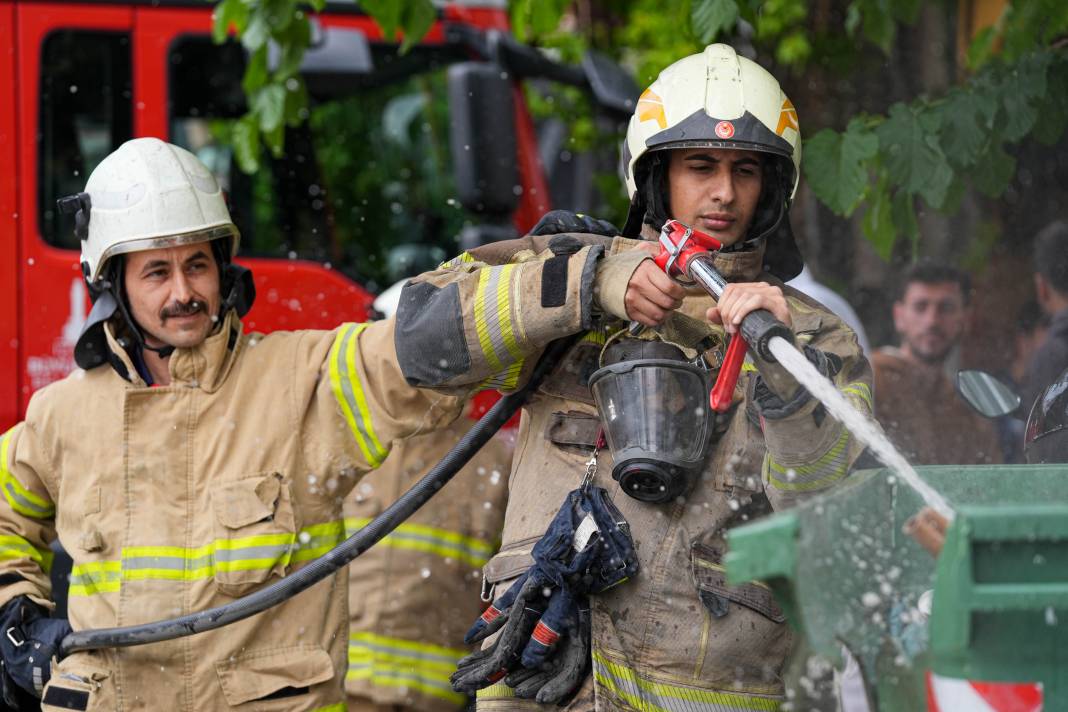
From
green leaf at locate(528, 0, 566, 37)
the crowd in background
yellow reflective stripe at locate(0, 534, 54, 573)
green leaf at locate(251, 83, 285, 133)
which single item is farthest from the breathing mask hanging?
the crowd in background

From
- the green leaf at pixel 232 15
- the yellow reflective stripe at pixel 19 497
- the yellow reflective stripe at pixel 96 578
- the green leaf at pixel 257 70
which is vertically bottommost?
the yellow reflective stripe at pixel 96 578

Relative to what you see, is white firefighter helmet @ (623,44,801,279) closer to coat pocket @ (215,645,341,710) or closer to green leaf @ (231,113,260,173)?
coat pocket @ (215,645,341,710)

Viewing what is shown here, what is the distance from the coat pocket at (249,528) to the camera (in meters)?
3.31

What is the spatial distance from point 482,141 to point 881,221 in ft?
4.96

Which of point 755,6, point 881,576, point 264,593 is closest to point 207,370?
point 264,593

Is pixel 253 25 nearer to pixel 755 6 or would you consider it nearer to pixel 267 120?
pixel 267 120

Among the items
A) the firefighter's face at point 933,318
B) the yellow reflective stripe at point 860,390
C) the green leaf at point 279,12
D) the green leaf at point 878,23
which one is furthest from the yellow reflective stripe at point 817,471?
the firefighter's face at point 933,318

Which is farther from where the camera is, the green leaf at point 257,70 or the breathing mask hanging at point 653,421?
the green leaf at point 257,70

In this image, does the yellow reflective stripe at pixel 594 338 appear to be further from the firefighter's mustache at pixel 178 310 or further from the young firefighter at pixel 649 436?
the firefighter's mustache at pixel 178 310

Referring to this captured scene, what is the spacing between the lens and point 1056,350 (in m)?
5.10

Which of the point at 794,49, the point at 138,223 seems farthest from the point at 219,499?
the point at 794,49

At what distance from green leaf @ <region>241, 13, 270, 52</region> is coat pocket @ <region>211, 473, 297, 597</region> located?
5.62 ft

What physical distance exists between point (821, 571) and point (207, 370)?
1.75m

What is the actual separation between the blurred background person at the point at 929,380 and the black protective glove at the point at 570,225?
9.32 ft
